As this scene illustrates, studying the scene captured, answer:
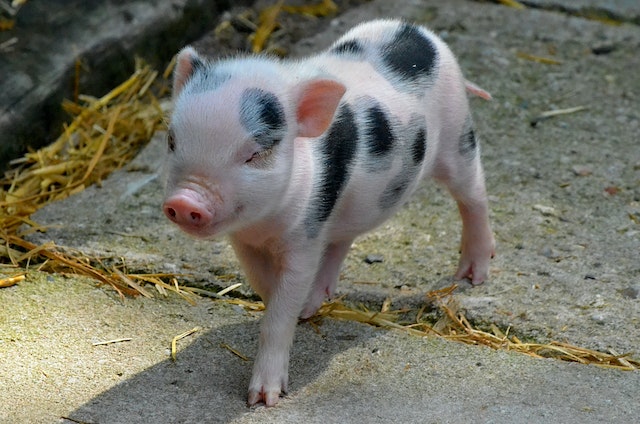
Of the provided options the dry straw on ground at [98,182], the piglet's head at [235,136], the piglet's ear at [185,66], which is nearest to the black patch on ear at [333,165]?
the piglet's head at [235,136]

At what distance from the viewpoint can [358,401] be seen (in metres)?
3.43

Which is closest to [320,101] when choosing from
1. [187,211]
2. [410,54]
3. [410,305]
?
[187,211]

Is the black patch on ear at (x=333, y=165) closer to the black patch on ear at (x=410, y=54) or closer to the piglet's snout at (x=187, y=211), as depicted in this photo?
the black patch on ear at (x=410, y=54)

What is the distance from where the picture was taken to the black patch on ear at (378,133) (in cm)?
364

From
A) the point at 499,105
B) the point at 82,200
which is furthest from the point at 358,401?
the point at 499,105

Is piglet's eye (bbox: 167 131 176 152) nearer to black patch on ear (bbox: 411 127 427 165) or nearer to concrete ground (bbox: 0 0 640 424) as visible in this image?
concrete ground (bbox: 0 0 640 424)

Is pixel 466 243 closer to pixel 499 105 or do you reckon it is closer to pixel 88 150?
pixel 499 105

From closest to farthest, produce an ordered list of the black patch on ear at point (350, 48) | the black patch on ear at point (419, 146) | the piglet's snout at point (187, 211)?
the piglet's snout at point (187, 211), the black patch on ear at point (419, 146), the black patch on ear at point (350, 48)

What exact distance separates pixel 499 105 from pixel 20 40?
8.18ft

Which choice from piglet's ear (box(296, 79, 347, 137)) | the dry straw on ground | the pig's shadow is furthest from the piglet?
the dry straw on ground

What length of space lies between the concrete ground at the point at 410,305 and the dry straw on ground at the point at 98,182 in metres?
0.06

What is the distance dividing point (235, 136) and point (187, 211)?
272 mm

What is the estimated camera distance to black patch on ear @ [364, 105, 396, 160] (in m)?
3.64

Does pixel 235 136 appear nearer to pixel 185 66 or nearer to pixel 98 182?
pixel 185 66
